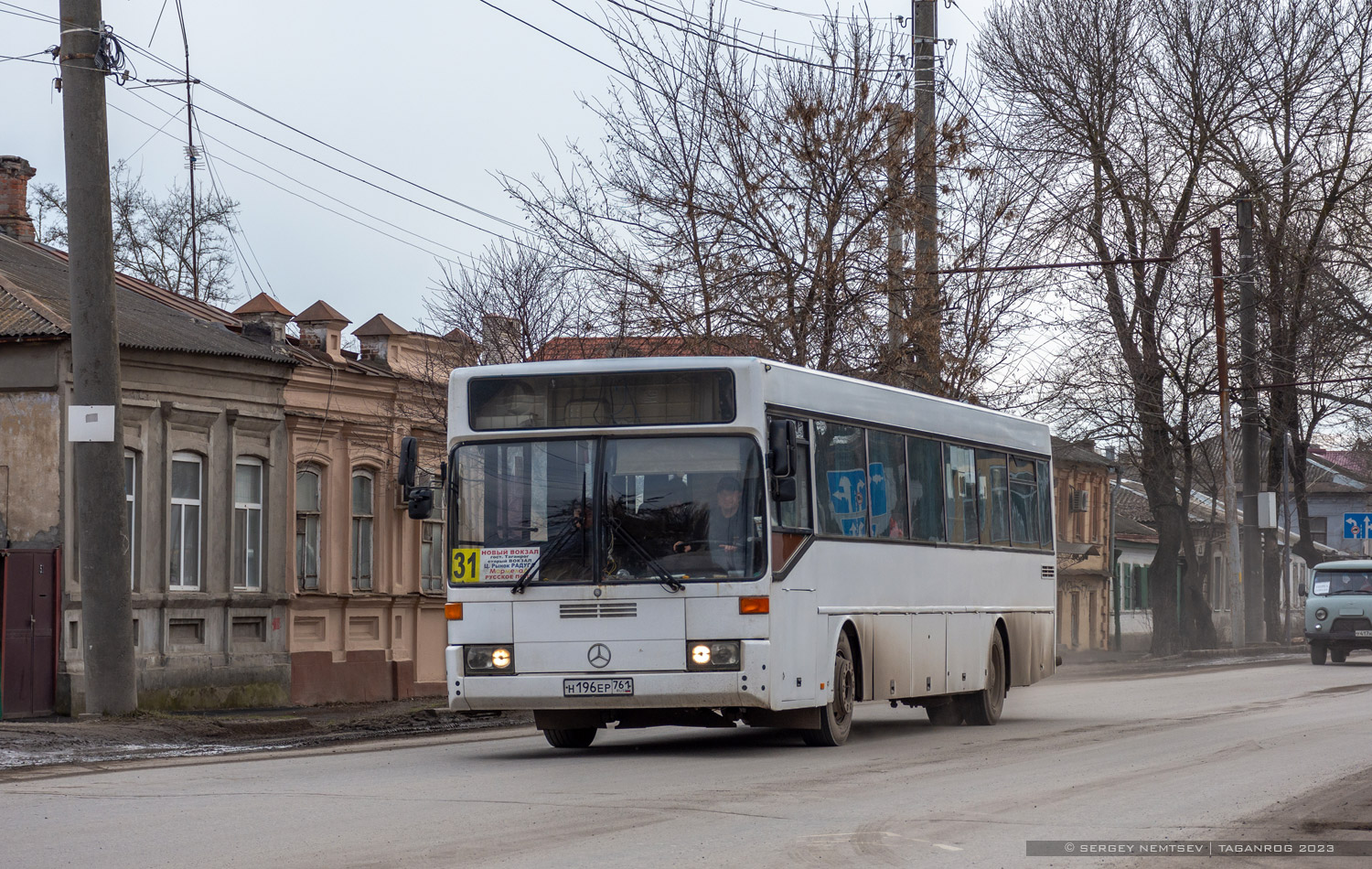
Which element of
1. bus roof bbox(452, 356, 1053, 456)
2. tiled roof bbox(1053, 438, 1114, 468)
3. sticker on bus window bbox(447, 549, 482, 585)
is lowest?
sticker on bus window bbox(447, 549, 482, 585)

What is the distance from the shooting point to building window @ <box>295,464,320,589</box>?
96.9ft

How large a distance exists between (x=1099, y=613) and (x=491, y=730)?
4845 centimetres

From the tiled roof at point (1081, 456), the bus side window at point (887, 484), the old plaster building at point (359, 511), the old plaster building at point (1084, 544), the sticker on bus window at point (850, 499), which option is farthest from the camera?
the old plaster building at point (1084, 544)

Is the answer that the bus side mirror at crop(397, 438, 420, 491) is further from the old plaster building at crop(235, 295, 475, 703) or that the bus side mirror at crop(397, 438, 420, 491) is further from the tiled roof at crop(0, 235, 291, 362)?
the old plaster building at crop(235, 295, 475, 703)

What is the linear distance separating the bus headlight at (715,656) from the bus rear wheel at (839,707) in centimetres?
151

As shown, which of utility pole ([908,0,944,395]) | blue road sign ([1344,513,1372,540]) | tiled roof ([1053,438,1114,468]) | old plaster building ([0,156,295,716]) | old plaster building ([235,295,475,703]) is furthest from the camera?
tiled roof ([1053,438,1114,468])

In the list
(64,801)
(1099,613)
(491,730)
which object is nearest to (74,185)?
(491,730)

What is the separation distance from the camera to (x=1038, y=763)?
13.0m

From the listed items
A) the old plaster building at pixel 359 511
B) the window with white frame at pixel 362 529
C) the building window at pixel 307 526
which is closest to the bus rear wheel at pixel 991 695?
the old plaster building at pixel 359 511

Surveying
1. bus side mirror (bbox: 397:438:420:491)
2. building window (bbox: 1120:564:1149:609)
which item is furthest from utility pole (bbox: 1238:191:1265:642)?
bus side mirror (bbox: 397:438:420:491)

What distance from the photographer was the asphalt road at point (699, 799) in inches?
331

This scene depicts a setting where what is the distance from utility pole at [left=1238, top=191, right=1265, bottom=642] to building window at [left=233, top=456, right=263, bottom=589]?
75.3ft

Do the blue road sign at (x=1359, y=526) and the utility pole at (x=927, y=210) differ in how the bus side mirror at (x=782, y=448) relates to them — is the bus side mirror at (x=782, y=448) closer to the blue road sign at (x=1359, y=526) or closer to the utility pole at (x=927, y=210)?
the utility pole at (x=927, y=210)

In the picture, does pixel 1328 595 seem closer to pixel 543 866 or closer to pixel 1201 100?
pixel 1201 100
